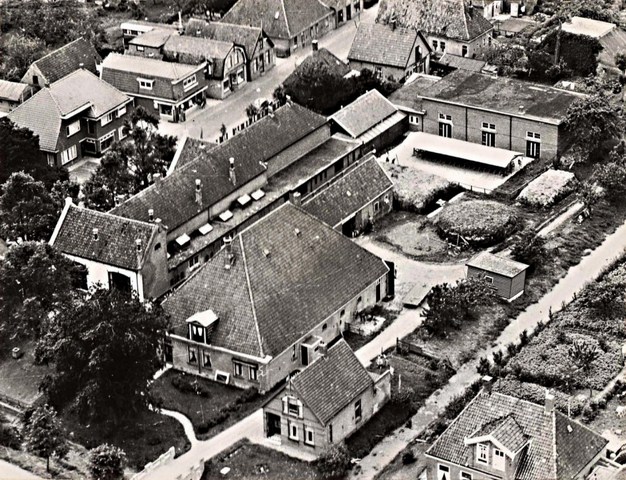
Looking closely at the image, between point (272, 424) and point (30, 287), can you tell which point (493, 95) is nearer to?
point (30, 287)

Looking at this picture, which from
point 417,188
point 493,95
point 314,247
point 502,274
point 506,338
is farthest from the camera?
point 493,95

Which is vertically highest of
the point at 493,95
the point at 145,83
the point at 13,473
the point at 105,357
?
the point at 105,357

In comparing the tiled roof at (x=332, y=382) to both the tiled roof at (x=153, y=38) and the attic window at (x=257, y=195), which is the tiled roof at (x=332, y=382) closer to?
the attic window at (x=257, y=195)

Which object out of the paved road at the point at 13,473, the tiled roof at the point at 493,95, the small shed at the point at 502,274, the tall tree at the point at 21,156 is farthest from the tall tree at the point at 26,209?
the tiled roof at the point at 493,95

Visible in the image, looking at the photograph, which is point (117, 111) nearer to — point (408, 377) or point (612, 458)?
point (408, 377)

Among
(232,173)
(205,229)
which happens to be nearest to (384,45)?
(232,173)

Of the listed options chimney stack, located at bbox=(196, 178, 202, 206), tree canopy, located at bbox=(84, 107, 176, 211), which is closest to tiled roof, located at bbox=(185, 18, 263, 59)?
tree canopy, located at bbox=(84, 107, 176, 211)
